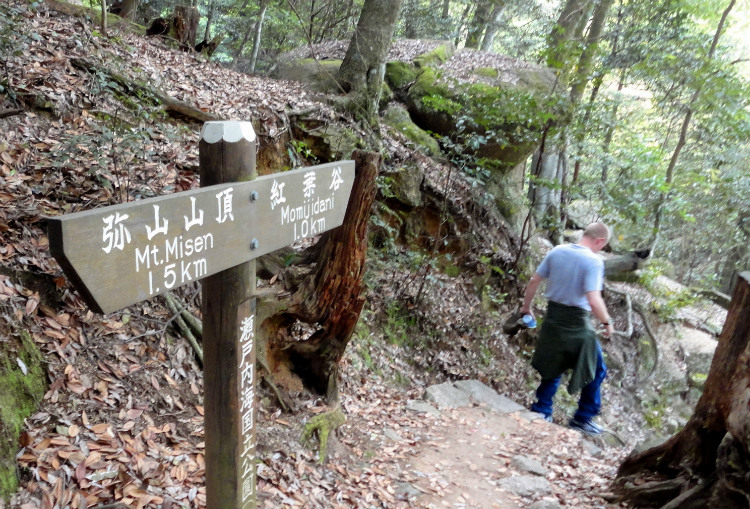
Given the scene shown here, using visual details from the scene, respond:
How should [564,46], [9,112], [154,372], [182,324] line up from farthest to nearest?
[564,46], [9,112], [182,324], [154,372]

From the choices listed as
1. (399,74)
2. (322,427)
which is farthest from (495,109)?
(322,427)

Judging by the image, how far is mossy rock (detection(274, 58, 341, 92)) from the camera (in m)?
8.99

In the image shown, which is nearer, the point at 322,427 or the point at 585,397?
the point at 322,427

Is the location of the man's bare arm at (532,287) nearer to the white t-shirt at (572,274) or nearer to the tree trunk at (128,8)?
the white t-shirt at (572,274)

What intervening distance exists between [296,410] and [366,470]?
2.50 feet

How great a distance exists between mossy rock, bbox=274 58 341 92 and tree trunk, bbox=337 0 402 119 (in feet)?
1.30

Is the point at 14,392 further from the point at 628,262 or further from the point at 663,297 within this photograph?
the point at 663,297

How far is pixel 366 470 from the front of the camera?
413 cm

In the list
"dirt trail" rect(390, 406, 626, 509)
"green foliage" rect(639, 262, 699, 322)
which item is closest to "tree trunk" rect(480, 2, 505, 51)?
"green foliage" rect(639, 262, 699, 322)

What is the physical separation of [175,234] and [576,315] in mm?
4842

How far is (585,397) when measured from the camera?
6105mm

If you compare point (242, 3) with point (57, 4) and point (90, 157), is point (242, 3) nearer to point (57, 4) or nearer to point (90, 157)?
point (57, 4)

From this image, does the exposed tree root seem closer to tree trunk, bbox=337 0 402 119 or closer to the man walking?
the man walking

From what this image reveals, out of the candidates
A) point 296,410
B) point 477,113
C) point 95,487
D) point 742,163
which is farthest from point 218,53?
point 742,163
